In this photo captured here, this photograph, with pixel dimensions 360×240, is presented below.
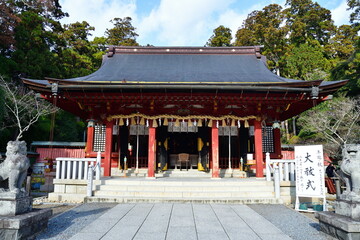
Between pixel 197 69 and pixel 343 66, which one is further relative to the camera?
pixel 343 66

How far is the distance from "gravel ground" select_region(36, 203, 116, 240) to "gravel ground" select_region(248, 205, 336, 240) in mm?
4758

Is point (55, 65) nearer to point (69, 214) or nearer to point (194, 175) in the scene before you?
point (194, 175)

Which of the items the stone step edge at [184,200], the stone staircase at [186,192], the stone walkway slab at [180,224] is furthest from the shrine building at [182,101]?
the stone walkway slab at [180,224]

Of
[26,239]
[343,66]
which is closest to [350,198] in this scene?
[26,239]

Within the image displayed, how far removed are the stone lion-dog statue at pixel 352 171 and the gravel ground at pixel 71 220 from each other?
18.8 feet

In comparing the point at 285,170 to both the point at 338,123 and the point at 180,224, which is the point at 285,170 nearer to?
the point at 180,224

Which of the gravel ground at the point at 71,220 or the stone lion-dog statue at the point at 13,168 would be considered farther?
the gravel ground at the point at 71,220

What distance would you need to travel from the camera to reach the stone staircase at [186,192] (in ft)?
26.1

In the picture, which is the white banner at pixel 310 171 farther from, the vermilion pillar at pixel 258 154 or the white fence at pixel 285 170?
the vermilion pillar at pixel 258 154

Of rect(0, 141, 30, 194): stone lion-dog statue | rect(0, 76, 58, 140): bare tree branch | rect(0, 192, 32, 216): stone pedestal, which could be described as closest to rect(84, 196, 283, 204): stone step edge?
rect(0, 141, 30, 194): stone lion-dog statue

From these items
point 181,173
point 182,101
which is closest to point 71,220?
point 182,101

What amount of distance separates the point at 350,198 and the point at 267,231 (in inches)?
70.9

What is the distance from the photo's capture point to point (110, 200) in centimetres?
798

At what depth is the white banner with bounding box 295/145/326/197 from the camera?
7145 millimetres
